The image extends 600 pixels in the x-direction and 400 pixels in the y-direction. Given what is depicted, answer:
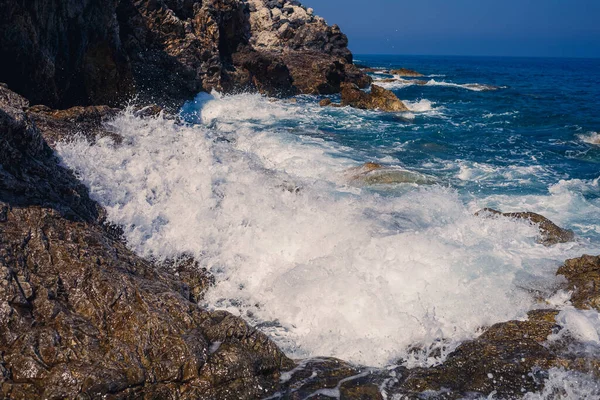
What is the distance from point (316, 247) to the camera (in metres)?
6.61

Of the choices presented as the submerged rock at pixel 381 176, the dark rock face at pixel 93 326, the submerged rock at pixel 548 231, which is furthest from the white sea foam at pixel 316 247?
the submerged rock at pixel 381 176

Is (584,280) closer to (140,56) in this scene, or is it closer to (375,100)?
(140,56)

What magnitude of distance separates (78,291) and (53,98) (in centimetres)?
887

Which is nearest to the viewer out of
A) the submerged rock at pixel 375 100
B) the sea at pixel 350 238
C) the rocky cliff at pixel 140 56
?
the sea at pixel 350 238

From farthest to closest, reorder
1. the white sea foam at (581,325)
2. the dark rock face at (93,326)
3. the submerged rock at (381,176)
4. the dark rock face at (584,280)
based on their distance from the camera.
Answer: the submerged rock at (381,176), the dark rock face at (584,280), the white sea foam at (581,325), the dark rock face at (93,326)

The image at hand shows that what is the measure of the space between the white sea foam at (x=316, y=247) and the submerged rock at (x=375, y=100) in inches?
586

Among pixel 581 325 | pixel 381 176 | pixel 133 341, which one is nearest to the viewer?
pixel 133 341

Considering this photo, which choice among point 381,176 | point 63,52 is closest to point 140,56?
point 63,52

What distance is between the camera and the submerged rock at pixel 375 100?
77.2ft

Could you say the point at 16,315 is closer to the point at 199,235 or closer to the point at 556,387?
the point at 199,235

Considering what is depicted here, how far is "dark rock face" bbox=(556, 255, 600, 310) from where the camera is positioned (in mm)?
5211

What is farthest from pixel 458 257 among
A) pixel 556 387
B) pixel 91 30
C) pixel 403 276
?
pixel 91 30

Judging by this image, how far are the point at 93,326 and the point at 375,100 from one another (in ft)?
70.6

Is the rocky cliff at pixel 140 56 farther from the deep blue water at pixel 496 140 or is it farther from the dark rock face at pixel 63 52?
the deep blue water at pixel 496 140
